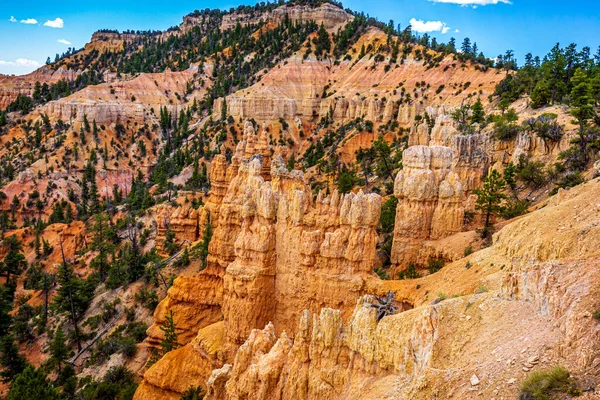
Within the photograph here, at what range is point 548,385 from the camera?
7934 millimetres

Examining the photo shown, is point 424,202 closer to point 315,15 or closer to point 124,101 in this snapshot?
point 124,101

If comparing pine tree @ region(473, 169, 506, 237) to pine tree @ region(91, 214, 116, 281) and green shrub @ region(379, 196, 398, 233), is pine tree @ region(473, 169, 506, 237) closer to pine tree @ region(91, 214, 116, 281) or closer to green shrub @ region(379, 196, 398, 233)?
green shrub @ region(379, 196, 398, 233)

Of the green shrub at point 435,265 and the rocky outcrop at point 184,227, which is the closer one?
the green shrub at point 435,265

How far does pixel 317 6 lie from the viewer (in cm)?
12850

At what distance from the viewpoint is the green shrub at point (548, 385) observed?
25.7 feet

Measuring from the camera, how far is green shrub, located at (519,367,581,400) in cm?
783

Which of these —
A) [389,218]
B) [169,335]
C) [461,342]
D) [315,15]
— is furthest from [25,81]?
Result: [461,342]

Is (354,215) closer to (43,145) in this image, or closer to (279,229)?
(279,229)

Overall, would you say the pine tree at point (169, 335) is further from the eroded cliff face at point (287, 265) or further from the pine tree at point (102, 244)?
the pine tree at point (102, 244)

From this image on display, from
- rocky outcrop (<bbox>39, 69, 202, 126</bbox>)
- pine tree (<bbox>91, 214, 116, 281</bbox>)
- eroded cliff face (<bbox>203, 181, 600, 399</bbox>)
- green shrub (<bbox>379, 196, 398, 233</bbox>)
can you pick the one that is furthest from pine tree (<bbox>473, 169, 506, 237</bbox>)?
rocky outcrop (<bbox>39, 69, 202, 126</bbox>)

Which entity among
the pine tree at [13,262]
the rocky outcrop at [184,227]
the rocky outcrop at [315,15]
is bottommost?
the pine tree at [13,262]

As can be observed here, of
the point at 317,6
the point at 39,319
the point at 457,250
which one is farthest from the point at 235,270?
the point at 317,6

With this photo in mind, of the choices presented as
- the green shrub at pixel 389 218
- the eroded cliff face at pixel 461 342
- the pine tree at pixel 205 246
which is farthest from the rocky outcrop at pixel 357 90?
the eroded cliff face at pixel 461 342

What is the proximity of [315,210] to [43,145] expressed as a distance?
9246cm
